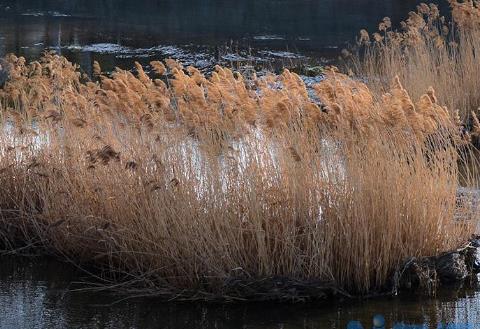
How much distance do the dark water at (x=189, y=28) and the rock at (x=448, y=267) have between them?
9106mm

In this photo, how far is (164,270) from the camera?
6.69 meters

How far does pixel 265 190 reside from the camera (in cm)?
665

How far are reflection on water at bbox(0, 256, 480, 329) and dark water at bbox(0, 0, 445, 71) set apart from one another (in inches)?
367

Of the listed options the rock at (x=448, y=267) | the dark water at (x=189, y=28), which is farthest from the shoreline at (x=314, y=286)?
the dark water at (x=189, y=28)

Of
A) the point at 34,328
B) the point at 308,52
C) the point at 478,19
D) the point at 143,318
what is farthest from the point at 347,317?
the point at 308,52

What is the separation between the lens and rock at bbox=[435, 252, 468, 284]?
6844mm

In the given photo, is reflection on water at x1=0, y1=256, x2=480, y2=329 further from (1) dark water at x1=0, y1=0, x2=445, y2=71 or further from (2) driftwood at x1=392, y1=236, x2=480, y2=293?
(1) dark water at x1=0, y1=0, x2=445, y2=71

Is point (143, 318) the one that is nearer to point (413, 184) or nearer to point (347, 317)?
point (347, 317)

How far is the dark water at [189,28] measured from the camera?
1994 centimetres

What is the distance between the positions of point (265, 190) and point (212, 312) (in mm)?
941

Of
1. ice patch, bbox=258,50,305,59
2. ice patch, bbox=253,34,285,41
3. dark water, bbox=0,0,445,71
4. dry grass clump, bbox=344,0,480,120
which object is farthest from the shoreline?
ice patch, bbox=253,34,285,41

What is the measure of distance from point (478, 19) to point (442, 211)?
19.9 ft

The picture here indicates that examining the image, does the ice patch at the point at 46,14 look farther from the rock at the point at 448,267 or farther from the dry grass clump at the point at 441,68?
the rock at the point at 448,267

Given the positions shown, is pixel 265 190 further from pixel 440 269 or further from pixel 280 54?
pixel 280 54
